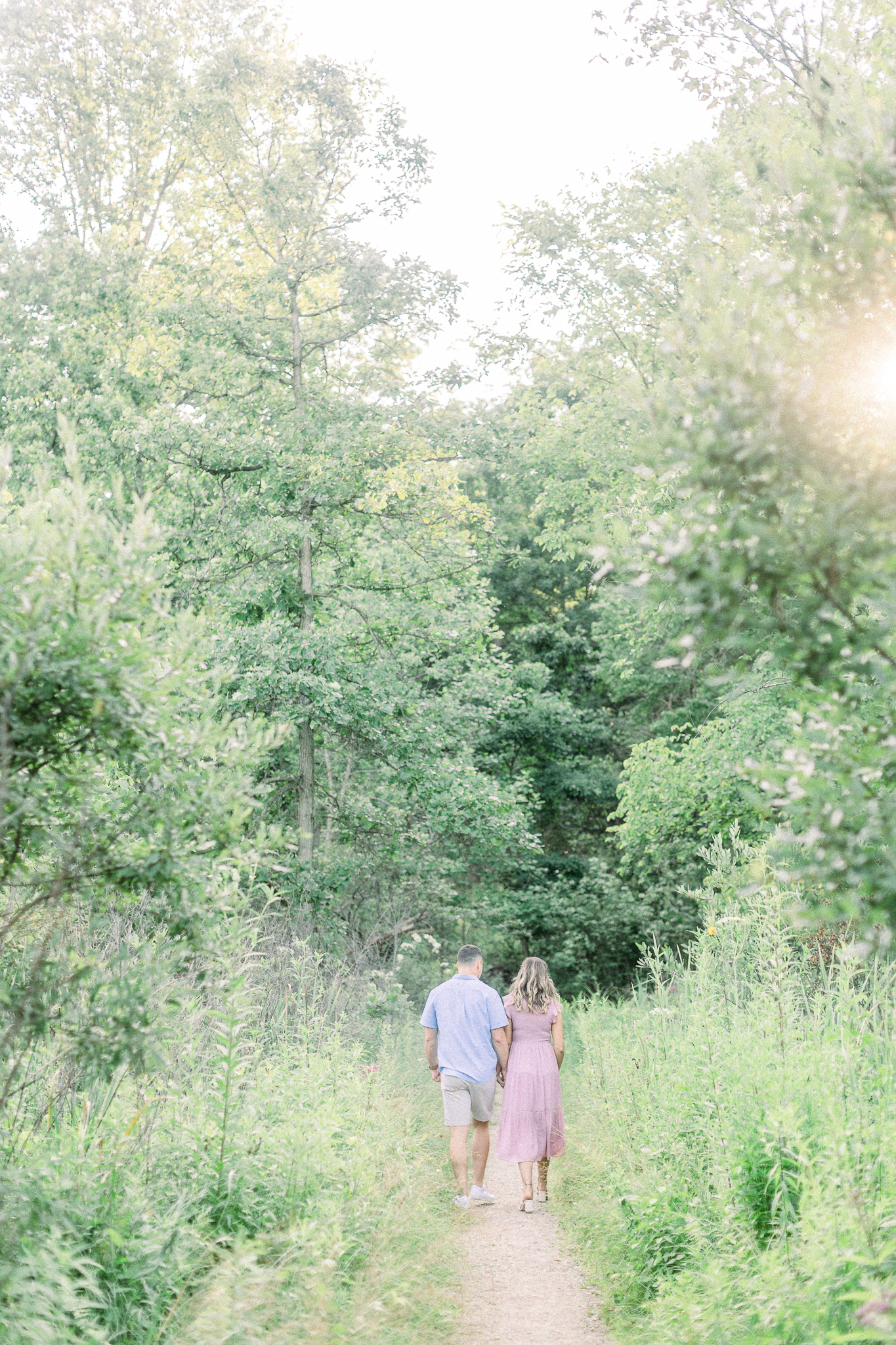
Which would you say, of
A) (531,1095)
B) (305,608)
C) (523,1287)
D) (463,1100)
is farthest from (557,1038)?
(305,608)

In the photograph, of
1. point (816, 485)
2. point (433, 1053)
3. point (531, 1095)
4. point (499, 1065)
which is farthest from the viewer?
point (499, 1065)

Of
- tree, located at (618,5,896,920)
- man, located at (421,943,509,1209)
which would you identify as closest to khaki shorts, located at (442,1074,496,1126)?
man, located at (421,943,509,1209)

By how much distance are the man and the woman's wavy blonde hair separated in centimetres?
19

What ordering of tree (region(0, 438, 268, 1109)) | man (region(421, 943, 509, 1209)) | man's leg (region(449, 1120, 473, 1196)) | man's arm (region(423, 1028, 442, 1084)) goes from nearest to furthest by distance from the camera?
1. tree (region(0, 438, 268, 1109))
2. man's leg (region(449, 1120, 473, 1196))
3. man (region(421, 943, 509, 1209))
4. man's arm (region(423, 1028, 442, 1084))

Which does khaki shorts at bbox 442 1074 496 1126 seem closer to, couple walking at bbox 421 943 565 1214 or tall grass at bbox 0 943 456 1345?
couple walking at bbox 421 943 565 1214

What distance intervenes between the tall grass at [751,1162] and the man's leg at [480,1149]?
26.5 inches

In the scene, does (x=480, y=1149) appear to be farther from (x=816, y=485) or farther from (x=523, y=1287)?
(x=816, y=485)

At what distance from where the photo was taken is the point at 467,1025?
26.8ft

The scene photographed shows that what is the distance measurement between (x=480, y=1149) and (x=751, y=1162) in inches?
151

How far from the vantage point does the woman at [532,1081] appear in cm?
784

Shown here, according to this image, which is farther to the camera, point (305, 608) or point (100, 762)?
point (305, 608)

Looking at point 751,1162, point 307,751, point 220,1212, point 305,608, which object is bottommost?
point 220,1212

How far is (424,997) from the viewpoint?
54.8 feet

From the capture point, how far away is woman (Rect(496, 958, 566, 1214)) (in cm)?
784
